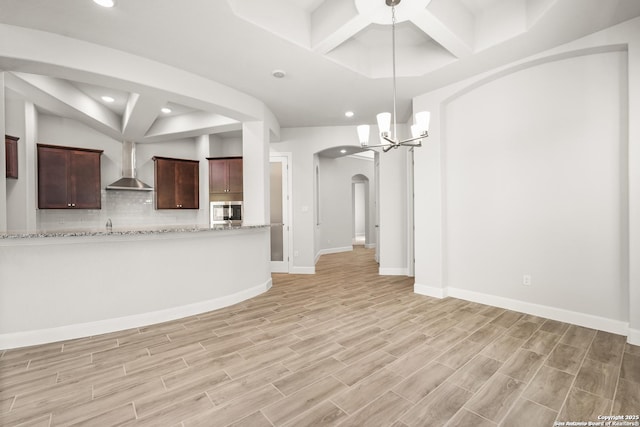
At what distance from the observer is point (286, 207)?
19.0ft

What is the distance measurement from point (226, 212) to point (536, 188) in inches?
214

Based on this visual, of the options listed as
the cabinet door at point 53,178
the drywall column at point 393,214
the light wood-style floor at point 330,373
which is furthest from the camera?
the drywall column at point 393,214

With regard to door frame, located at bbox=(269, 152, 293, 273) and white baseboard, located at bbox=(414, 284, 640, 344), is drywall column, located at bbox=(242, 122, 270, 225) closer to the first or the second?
door frame, located at bbox=(269, 152, 293, 273)

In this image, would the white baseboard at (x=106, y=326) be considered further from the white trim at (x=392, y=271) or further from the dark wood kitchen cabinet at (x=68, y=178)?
the dark wood kitchen cabinet at (x=68, y=178)

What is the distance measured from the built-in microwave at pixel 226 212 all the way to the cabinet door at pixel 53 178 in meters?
2.51

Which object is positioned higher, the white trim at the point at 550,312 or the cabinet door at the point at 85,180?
the cabinet door at the point at 85,180

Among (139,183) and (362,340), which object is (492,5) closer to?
(362,340)

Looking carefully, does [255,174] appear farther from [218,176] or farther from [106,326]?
[106,326]

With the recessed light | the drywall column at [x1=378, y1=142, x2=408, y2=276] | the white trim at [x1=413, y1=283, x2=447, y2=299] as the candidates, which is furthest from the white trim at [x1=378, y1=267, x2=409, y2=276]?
the recessed light

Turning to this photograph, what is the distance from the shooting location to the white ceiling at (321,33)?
2.41m

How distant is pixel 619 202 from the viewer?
8.91 ft

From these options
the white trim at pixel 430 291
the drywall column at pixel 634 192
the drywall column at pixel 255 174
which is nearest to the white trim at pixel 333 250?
the drywall column at pixel 255 174

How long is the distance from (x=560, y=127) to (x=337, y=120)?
332 cm

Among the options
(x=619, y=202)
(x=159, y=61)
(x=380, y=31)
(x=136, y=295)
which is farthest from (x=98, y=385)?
(x=619, y=202)
